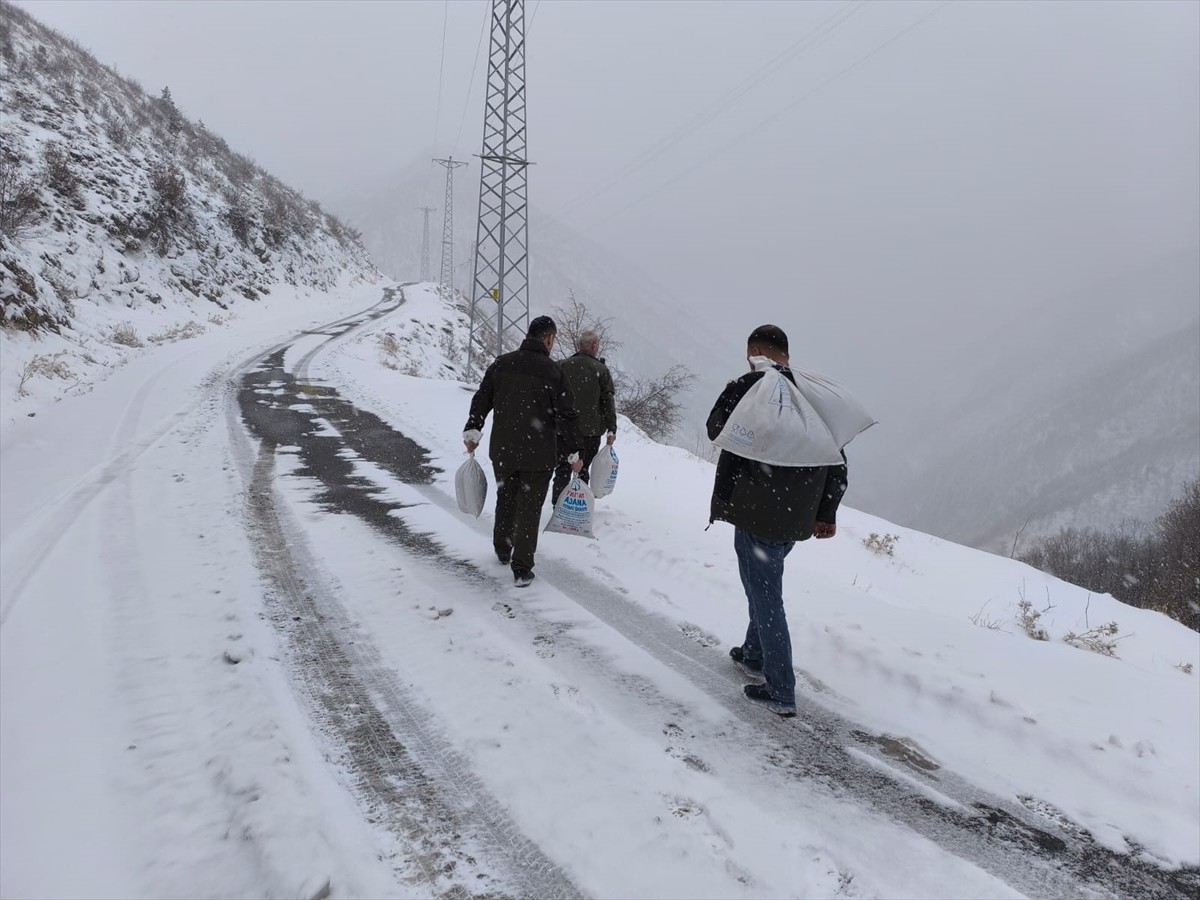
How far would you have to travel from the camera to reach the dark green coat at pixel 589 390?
5898 mm

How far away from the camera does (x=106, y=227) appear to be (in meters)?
18.8

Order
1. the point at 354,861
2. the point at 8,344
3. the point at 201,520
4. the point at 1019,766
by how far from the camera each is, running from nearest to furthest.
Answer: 1. the point at 354,861
2. the point at 1019,766
3. the point at 201,520
4. the point at 8,344

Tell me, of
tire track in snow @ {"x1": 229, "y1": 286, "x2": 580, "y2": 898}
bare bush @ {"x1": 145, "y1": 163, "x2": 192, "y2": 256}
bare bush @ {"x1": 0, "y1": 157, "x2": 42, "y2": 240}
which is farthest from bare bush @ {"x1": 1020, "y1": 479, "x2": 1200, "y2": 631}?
bare bush @ {"x1": 145, "y1": 163, "x2": 192, "y2": 256}

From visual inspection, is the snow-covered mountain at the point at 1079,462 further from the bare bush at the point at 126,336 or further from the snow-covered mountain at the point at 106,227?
the bare bush at the point at 126,336

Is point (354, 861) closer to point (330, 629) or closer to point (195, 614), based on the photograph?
point (330, 629)

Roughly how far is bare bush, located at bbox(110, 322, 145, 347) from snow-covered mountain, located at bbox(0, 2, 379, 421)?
0.05 metres

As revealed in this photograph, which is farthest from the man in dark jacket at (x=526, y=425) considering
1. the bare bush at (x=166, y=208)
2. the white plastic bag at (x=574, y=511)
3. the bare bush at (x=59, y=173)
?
the bare bush at (x=166, y=208)

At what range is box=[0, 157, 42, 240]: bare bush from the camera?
529 inches

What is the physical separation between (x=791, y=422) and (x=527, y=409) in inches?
85.9

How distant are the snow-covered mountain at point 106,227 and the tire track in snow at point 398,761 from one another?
7.61 m

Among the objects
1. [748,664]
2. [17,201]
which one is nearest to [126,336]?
[17,201]

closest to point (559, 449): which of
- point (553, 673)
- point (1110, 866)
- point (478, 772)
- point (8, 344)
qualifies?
point (553, 673)

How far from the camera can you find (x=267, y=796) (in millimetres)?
2393

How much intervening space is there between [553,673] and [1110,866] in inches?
101
